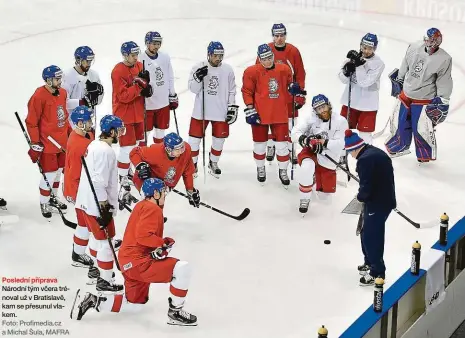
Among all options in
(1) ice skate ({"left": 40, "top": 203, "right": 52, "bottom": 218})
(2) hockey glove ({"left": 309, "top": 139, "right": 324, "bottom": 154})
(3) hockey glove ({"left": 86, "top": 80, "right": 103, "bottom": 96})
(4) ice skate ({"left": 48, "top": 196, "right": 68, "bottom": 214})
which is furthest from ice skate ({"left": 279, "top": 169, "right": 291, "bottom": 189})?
(1) ice skate ({"left": 40, "top": 203, "right": 52, "bottom": 218})

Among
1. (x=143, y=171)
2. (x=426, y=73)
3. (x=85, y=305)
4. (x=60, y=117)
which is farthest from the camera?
(x=426, y=73)

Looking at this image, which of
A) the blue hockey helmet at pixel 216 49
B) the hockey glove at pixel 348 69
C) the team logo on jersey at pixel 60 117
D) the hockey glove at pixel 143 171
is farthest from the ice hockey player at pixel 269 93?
the team logo on jersey at pixel 60 117

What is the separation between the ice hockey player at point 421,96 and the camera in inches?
261

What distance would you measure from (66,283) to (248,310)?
1.13 metres

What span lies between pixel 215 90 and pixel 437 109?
1.73m

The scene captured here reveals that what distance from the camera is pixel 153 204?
4.54m

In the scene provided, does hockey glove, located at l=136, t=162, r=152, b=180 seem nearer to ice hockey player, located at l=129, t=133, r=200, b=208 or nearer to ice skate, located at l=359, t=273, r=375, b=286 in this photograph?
ice hockey player, located at l=129, t=133, r=200, b=208

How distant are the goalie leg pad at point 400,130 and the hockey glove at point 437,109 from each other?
8.4 inches

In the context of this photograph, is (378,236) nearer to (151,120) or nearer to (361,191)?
(361,191)

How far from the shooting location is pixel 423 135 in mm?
6801

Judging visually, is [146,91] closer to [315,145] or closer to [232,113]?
[232,113]

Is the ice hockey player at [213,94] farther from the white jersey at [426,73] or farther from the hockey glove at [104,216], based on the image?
the hockey glove at [104,216]

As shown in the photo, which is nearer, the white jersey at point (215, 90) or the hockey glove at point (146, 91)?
the hockey glove at point (146, 91)

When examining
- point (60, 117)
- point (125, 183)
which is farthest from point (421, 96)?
point (60, 117)
